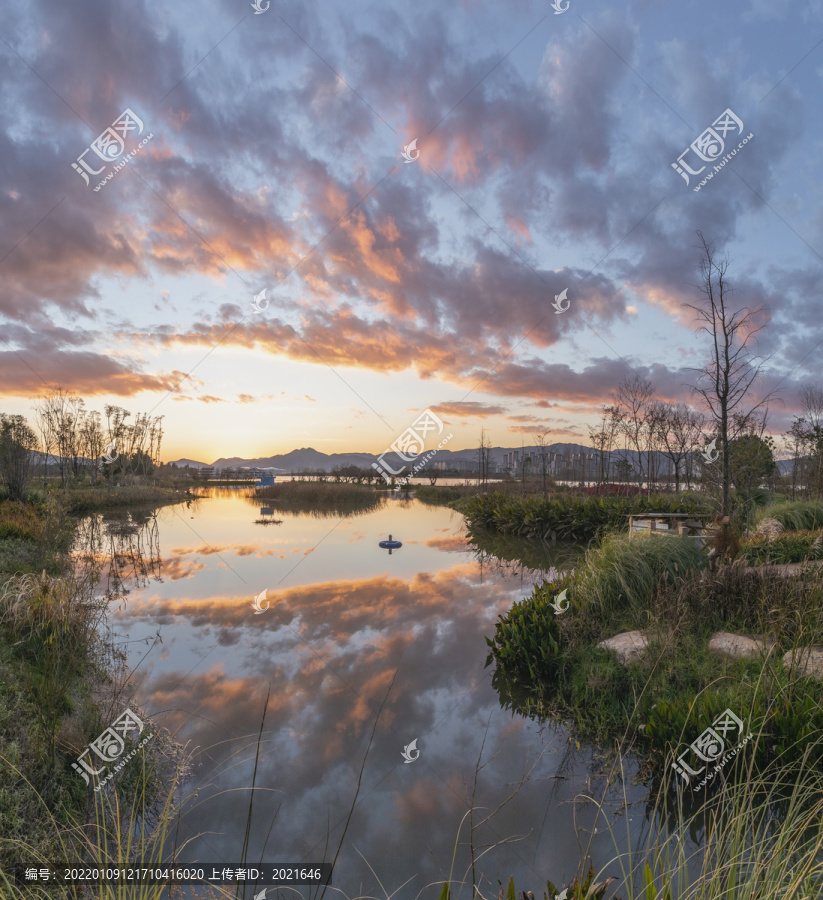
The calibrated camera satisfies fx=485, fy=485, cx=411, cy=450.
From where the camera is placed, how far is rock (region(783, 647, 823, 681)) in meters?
3.58

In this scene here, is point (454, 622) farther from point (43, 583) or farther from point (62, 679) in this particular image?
point (43, 583)

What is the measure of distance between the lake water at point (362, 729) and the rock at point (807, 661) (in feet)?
5.00

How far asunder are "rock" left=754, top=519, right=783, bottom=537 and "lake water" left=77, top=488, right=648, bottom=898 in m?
5.35

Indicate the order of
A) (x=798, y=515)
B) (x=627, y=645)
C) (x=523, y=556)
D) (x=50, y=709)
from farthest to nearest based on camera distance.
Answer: (x=523, y=556), (x=798, y=515), (x=627, y=645), (x=50, y=709)

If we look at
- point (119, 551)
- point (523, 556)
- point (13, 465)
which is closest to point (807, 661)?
point (523, 556)

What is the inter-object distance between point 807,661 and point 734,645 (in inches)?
45.3

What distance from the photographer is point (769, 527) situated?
11062 millimetres

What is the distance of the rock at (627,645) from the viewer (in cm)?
484

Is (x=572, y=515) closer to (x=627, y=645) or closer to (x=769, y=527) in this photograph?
(x=769, y=527)

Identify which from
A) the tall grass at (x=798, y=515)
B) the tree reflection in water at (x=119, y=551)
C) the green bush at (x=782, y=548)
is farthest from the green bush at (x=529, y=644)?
the tall grass at (x=798, y=515)

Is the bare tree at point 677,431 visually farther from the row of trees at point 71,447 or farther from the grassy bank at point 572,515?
the row of trees at point 71,447

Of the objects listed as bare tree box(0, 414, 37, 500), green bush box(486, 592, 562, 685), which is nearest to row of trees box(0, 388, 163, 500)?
bare tree box(0, 414, 37, 500)

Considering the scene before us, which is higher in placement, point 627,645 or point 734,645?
point 734,645

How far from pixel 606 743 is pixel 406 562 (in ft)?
23.1
